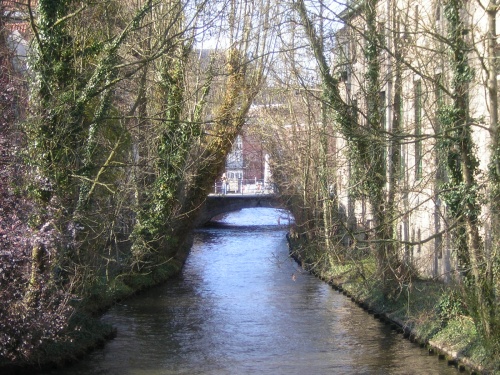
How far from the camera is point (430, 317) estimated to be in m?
15.2

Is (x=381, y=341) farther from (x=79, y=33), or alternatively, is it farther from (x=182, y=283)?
(x=182, y=283)

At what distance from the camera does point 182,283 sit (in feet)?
82.1

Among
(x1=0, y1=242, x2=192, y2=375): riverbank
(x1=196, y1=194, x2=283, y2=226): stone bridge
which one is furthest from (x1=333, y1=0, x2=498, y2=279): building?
(x1=196, y1=194, x2=283, y2=226): stone bridge

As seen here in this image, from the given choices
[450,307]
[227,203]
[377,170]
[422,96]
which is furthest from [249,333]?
[227,203]

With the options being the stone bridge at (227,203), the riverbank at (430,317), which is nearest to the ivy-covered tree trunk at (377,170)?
the riverbank at (430,317)

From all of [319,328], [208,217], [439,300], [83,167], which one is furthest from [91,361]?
[208,217]

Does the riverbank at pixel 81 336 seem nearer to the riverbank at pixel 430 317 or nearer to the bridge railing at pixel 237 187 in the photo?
the riverbank at pixel 430 317

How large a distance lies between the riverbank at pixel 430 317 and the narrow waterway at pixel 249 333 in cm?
26

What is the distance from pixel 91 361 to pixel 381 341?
564 centimetres

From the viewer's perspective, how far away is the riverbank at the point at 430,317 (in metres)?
13.0

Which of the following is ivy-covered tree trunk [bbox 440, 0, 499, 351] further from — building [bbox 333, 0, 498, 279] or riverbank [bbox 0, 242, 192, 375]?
riverbank [bbox 0, 242, 192, 375]

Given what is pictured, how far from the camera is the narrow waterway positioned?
13773 mm

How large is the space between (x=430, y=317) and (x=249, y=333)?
3.91 m

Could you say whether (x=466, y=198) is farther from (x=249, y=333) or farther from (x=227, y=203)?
(x=227, y=203)
